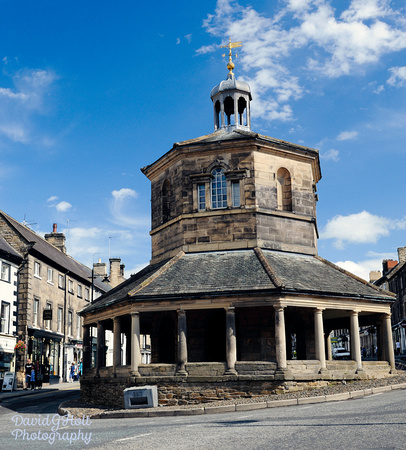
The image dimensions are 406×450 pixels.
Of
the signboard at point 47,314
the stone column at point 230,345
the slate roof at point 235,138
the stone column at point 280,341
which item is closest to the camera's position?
the stone column at point 280,341

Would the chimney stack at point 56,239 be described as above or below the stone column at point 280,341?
above

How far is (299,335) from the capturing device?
2328 centimetres

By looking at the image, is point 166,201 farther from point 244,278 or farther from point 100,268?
point 100,268

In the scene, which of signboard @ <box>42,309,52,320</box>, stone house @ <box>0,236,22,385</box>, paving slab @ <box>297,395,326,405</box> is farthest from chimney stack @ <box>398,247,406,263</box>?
paving slab @ <box>297,395,326,405</box>

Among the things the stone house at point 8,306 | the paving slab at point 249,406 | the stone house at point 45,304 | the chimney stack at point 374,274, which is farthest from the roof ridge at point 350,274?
the chimney stack at point 374,274

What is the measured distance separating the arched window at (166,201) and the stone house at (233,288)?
0.05 meters

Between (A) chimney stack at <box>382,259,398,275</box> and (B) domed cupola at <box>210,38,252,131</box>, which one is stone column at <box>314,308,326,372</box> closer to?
(B) domed cupola at <box>210,38,252,131</box>

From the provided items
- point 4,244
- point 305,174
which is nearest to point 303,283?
point 305,174

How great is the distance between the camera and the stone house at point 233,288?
19.6 m

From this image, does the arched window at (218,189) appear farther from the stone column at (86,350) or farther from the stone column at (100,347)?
the stone column at (86,350)

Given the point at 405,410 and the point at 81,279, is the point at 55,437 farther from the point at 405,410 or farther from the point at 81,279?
the point at 81,279

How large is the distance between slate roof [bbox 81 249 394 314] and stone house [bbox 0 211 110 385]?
1305cm

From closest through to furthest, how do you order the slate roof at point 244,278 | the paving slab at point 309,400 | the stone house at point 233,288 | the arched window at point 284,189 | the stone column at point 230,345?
the paving slab at point 309,400 → the stone column at point 230,345 → the stone house at point 233,288 → the slate roof at point 244,278 → the arched window at point 284,189

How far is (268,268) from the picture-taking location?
21125 millimetres
